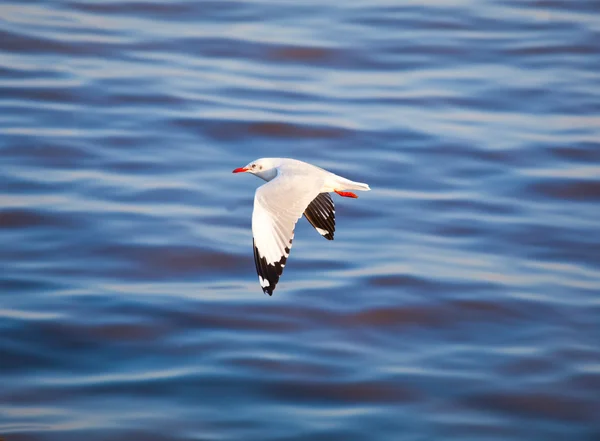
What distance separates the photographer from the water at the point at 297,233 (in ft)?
24.9

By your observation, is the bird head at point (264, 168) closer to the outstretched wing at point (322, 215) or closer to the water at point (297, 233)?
the outstretched wing at point (322, 215)

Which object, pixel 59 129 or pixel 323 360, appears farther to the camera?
pixel 59 129

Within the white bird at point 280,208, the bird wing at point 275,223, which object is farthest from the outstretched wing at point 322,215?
the bird wing at point 275,223

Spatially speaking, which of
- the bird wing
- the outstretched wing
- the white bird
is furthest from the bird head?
the bird wing

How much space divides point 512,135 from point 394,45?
3.12m

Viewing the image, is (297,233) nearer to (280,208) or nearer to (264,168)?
(264,168)

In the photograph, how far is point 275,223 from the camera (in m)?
6.59

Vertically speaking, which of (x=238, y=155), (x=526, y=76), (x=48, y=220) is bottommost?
(x=48, y=220)

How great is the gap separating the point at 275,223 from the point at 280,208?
12 cm

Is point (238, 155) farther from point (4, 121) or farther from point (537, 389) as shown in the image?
point (537, 389)

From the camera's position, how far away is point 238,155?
453 inches

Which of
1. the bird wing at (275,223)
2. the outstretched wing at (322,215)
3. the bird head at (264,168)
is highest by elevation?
the bird head at (264,168)

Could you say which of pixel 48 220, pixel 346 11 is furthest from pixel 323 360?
pixel 346 11

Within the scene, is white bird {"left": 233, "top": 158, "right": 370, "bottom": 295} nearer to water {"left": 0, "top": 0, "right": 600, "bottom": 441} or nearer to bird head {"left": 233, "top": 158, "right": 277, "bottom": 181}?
bird head {"left": 233, "top": 158, "right": 277, "bottom": 181}
